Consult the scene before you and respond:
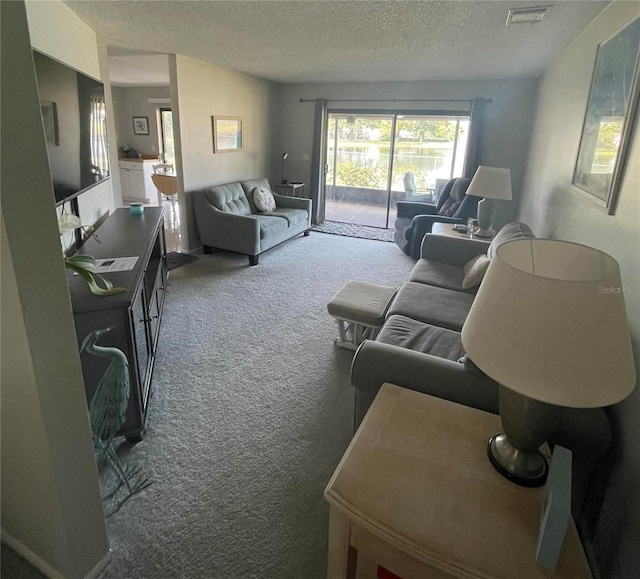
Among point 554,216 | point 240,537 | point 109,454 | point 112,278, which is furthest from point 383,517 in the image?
point 554,216

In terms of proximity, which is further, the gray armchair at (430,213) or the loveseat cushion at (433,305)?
the gray armchair at (430,213)

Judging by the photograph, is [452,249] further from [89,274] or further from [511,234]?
[89,274]

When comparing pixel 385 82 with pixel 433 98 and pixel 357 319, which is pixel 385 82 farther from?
pixel 357 319

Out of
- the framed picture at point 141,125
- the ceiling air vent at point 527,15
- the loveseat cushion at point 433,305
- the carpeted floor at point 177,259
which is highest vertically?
the ceiling air vent at point 527,15

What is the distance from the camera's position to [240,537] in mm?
1543

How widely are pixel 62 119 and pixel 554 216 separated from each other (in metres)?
3.36

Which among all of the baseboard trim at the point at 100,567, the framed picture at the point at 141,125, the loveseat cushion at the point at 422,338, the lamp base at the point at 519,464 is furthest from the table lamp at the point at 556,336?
the framed picture at the point at 141,125

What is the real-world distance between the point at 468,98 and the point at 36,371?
19.7ft

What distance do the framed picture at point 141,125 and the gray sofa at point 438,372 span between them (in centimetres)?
820

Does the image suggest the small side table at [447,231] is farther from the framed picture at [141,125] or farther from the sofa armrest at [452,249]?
the framed picture at [141,125]

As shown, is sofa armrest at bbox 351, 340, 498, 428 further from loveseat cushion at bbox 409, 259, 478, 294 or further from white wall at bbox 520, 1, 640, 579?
loveseat cushion at bbox 409, 259, 478, 294

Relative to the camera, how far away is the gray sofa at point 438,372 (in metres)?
1.33

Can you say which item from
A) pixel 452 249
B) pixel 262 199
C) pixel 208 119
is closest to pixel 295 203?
pixel 262 199

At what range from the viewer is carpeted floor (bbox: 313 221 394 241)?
6.08 m
